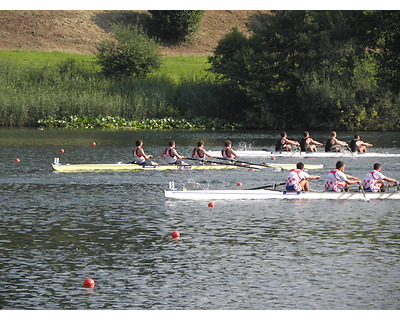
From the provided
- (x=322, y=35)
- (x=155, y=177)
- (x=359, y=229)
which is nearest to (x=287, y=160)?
(x=155, y=177)

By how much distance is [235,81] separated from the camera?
212 feet

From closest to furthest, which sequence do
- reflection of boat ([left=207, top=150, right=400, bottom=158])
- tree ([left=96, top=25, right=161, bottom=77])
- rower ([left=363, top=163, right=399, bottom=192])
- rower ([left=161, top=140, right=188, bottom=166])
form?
rower ([left=363, top=163, right=399, bottom=192]) → rower ([left=161, top=140, right=188, bottom=166]) → reflection of boat ([left=207, top=150, right=400, bottom=158]) → tree ([left=96, top=25, right=161, bottom=77])

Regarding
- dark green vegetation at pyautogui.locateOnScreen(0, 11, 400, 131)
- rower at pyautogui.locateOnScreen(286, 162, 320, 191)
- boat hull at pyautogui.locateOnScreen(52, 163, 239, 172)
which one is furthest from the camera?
dark green vegetation at pyautogui.locateOnScreen(0, 11, 400, 131)

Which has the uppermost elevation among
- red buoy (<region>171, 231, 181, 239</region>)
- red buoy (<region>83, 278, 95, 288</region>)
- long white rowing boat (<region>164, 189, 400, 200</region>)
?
long white rowing boat (<region>164, 189, 400, 200</region>)

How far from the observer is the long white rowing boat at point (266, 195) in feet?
79.8

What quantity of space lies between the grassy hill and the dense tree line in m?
A: 22.2

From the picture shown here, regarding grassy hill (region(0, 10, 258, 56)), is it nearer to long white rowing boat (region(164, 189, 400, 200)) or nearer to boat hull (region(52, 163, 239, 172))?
boat hull (region(52, 163, 239, 172))

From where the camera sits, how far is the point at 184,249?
17344mm

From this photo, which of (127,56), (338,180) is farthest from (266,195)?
(127,56)

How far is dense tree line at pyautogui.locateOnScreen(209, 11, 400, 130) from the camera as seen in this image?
2418 inches

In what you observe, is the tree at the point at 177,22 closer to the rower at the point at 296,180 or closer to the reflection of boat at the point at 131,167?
the reflection of boat at the point at 131,167

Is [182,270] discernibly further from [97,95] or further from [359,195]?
[97,95]

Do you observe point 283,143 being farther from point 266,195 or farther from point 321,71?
point 321,71

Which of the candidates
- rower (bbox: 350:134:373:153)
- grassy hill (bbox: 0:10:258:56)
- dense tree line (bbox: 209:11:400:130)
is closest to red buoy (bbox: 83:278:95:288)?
rower (bbox: 350:134:373:153)
